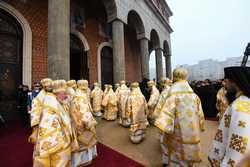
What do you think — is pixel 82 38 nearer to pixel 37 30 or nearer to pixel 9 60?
pixel 37 30

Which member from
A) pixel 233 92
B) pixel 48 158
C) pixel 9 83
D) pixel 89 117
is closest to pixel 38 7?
pixel 9 83

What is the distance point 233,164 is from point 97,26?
12255mm

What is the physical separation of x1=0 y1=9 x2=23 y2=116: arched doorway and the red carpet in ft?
8.49

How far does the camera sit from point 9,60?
269 inches

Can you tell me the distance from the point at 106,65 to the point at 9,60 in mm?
6924

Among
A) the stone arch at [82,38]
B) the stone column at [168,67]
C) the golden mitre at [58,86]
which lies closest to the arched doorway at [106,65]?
the stone arch at [82,38]

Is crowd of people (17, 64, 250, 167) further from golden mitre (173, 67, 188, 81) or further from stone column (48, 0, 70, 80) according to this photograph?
stone column (48, 0, 70, 80)

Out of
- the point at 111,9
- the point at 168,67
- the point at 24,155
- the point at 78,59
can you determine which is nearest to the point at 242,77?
the point at 24,155

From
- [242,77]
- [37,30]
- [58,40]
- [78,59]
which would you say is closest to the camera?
[242,77]

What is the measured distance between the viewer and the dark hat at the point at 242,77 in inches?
50.3

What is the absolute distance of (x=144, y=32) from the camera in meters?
11.7

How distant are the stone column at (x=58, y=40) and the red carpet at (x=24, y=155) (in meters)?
2.20

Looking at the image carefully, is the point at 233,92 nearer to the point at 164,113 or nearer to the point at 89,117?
the point at 164,113

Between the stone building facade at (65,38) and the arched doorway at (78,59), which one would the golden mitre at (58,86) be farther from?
the arched doorway at (78,59)
